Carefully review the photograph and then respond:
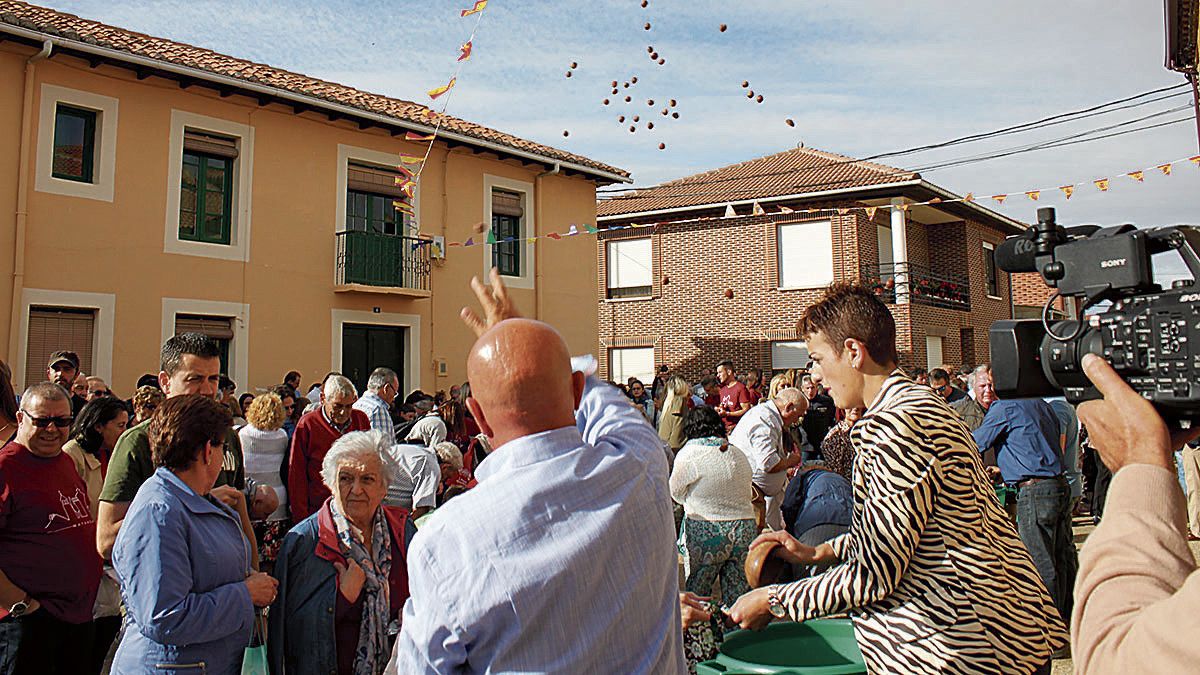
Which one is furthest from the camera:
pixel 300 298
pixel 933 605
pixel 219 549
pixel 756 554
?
pixel 300 298

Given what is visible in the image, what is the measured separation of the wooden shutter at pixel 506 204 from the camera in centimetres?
1677

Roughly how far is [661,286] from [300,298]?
36.5ft

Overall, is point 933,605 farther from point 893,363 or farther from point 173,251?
point 173,251

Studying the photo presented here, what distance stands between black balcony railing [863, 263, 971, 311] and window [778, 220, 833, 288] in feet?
3.34

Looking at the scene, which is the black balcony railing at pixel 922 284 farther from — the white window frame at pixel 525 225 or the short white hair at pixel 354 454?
the short white hair at pixel 354 454

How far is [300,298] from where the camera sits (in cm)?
1385

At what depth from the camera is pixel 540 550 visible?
169 centimetres

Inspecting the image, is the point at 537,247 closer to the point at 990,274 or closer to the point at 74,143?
the point at 74,143

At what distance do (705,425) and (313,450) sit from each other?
113 inches

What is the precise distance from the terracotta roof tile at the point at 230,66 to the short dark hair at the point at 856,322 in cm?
1189

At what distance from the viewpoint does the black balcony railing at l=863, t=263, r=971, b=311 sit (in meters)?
21.1

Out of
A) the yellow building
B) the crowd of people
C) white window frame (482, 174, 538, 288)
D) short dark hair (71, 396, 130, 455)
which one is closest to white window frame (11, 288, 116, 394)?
the yellow building

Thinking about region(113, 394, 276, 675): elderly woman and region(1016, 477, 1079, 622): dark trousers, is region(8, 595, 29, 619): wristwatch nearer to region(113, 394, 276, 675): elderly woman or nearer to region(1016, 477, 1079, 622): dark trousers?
region(113, 394, 276, 675): elderly woman

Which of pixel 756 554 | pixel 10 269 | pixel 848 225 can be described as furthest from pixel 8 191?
pixel 848 225
